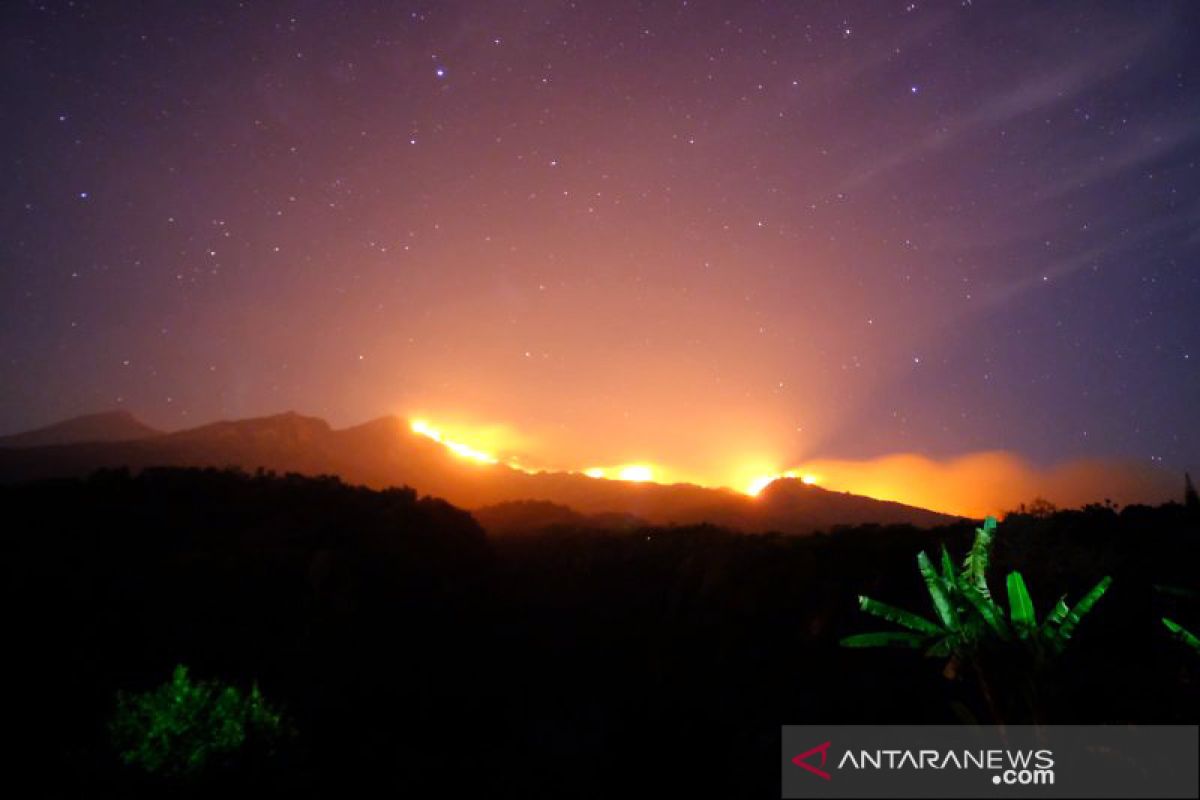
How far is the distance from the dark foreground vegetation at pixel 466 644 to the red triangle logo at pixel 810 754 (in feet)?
7.71

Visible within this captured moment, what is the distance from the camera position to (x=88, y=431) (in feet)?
436

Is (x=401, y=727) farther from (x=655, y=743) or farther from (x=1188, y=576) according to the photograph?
(x=1188, y=576)

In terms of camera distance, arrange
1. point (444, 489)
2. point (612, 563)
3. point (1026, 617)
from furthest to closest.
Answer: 1. point (444, 489)
2. point (612, 563)
3. point (1026, 617)

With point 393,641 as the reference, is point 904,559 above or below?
above

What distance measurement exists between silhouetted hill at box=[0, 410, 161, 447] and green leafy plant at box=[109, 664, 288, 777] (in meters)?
140

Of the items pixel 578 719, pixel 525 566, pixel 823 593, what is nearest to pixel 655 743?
pixel 578 719

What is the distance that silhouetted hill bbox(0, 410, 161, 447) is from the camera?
408 feet

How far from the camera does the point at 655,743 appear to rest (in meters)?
18.8

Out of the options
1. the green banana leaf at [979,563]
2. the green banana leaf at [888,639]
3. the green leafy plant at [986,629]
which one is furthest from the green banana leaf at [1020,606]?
the green banana leaf at [888,639]

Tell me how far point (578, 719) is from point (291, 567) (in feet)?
50.4

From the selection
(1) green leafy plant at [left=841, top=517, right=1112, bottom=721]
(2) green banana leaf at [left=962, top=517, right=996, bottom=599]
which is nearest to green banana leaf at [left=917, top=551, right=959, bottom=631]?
(1) green leafy plant at [left=841, top=517, right=1112, bottom=721]

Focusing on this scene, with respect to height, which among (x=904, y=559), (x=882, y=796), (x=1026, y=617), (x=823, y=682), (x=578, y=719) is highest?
(x=1026, y=617)

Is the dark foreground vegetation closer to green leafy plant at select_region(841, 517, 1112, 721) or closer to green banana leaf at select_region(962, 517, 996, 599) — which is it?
green leafy plant at select_region(841, 517, 1112, 721)

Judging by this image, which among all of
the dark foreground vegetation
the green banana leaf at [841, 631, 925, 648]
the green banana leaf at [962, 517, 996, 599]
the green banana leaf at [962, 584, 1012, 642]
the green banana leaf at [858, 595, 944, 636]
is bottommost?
the dark foreground vegetation
